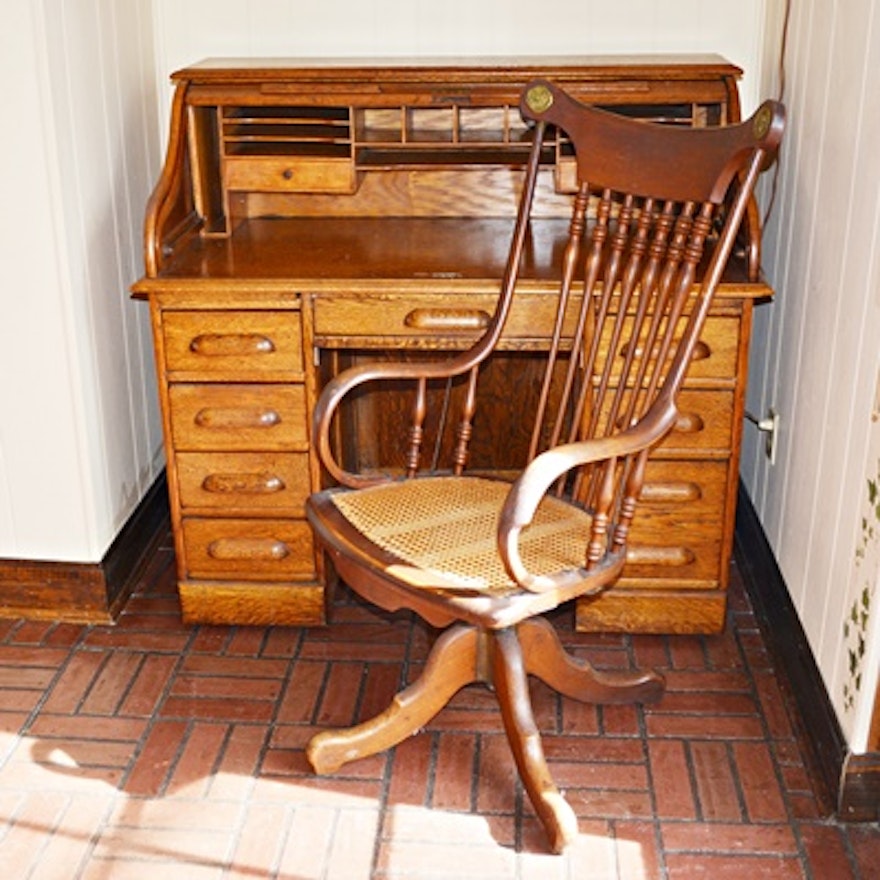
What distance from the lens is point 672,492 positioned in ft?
8.72

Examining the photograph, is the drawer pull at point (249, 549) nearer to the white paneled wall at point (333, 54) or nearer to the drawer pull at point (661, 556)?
the white paneled wall at point (333, 54)

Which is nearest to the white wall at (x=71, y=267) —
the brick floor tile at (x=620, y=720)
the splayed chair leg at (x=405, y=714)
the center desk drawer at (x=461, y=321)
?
the center desk drawer at (x=461, y=321)

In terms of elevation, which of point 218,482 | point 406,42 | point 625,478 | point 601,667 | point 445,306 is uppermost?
point 406,42

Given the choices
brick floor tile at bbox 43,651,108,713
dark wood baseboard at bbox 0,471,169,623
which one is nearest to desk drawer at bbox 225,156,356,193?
dark wood baseboard at bbox 0,471,169,623

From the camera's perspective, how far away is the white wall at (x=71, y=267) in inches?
99.8

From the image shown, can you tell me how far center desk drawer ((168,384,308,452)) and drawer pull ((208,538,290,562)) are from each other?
0.70 ft

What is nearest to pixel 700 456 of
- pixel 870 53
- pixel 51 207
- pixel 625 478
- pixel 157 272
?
pixel 625 478

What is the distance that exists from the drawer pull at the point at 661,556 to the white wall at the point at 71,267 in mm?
1180

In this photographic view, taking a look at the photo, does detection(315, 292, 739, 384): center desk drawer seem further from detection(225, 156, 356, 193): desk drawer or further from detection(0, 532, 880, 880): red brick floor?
detection(0, 532, 880, 880): red brick floor

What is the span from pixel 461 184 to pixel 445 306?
1.79 ft

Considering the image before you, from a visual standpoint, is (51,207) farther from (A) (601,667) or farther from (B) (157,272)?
(A) (601,667)

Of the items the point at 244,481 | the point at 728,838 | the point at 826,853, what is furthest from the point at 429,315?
the point at 826,853

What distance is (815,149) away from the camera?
252cm

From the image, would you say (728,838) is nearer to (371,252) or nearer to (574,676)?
(574,676)
